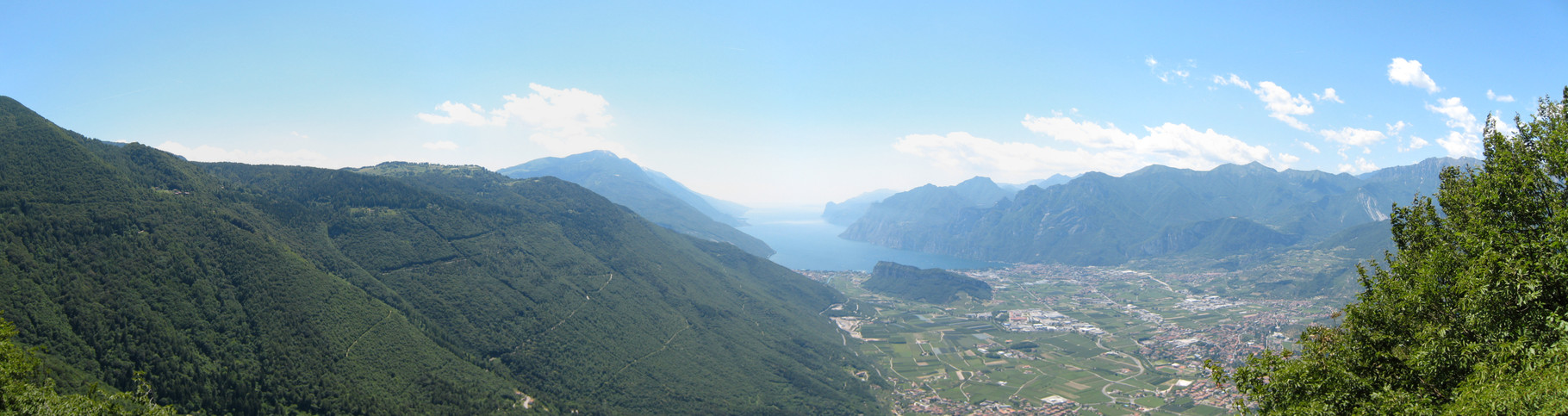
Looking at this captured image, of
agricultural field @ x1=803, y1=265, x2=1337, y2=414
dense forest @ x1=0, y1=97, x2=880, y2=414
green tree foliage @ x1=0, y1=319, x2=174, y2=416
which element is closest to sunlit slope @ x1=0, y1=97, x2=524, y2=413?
dense forest @ x1=0, y1=97, x2=880, y2=414

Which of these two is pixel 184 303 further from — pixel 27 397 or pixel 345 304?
pixel 27 397

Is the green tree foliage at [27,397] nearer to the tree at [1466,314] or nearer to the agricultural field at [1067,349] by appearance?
the tree at [1466,314]

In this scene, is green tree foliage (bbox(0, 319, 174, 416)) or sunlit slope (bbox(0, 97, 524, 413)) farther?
sunlit slope (bbox(0, 97, 524, 413))

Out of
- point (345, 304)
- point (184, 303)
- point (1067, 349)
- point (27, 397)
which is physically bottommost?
point (1067, 349)

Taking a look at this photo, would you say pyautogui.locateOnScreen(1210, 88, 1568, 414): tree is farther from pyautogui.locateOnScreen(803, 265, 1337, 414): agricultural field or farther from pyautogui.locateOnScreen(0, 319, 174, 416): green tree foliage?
pyautogui.locateOnScreen(803, 265, 1337, 414): agricultural field

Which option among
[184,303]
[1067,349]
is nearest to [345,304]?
[184,303]

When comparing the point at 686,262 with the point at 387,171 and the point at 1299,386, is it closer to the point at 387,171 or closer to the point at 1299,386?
the point at 387,171
